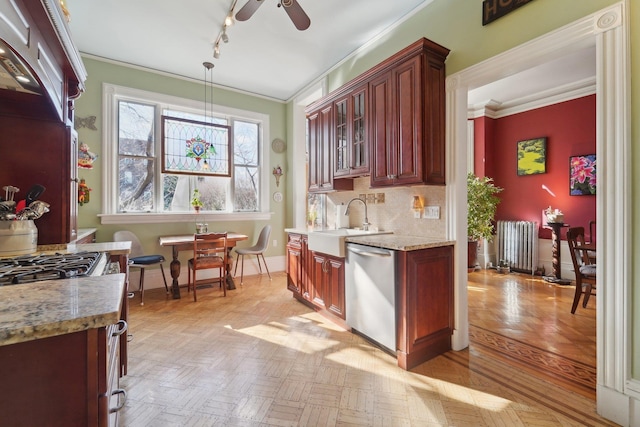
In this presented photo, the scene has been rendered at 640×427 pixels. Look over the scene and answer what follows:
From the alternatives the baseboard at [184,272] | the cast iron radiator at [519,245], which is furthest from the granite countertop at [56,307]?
the cast iron radiator at [519,245]

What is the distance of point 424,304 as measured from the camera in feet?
7.40

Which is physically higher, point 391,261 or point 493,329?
point 391,261

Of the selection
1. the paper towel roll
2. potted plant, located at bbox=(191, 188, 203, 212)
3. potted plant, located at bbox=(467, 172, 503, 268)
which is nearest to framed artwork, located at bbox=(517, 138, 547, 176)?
potted plant, located at bbox=(467, 172, 503, 268)

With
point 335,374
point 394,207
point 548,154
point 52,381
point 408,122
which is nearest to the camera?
point 52,381

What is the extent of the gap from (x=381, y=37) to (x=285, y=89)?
2.08m

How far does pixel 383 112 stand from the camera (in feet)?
8.93

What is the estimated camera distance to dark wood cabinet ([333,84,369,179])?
300cm

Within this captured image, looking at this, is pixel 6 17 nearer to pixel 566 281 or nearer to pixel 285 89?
pixel 285 89

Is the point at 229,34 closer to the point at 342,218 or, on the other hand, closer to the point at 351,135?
the point at 351,135

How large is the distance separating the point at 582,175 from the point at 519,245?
1430 mm

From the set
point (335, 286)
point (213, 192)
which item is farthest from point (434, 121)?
point (213, 192)

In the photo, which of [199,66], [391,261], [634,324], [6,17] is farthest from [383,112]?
[199,66]

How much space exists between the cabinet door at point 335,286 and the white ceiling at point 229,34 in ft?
8.39

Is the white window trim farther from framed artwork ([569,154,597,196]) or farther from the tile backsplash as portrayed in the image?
framed artwork ([569,154,597,196])
